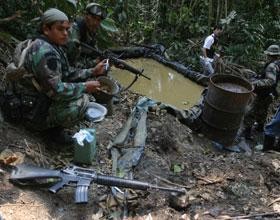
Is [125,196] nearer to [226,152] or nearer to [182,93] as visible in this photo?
[226,152]

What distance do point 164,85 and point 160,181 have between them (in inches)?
161

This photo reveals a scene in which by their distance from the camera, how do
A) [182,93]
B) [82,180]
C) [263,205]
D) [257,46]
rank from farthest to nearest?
[257,46] < [182,93] < [263,205] < [82,180]

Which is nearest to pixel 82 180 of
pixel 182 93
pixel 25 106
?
pixel 25 106

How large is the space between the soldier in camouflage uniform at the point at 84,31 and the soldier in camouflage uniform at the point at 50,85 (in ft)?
2.83

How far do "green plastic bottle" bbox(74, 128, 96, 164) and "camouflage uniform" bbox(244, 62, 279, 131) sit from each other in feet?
11.0

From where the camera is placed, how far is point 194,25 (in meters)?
10.4

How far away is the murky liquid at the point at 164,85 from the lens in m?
7.43

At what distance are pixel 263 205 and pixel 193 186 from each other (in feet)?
2.23

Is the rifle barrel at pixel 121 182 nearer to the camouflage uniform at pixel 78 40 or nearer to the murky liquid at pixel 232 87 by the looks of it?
the camouflage uniform at pixel 78 40

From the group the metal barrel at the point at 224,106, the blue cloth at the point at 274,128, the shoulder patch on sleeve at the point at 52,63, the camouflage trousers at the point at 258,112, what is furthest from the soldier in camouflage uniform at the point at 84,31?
the camouflage trousers at the point at 258,112

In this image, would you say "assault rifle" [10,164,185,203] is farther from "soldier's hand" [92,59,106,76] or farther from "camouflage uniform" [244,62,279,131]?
"camouflage uniform" [244,62,279,131]

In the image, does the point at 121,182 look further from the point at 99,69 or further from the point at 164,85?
the point at 164,85

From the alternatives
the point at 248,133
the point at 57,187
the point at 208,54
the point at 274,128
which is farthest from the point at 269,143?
the point at 57,187

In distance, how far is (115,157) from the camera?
14.6 ft
